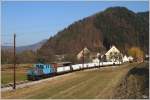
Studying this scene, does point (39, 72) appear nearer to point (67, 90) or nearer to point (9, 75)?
point (9, 75)

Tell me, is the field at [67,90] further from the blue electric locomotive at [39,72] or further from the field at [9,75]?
the field at [9,75]

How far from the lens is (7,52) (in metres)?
118

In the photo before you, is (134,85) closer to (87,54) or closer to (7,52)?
(7,52)

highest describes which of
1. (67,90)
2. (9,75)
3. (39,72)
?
(39,72)

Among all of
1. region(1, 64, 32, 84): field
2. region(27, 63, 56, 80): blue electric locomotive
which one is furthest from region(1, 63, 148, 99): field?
region(1, 64, 32, 84): field

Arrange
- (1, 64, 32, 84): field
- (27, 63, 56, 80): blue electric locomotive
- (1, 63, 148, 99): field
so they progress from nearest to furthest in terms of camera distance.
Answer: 1. (1, 63, 148, 99): field
2. (1, 64, 32, 84): field
3. (27, 63, 56, 80): blue electric locomotive

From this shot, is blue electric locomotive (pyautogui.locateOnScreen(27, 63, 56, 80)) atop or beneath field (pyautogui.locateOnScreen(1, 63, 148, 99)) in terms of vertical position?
A: atop

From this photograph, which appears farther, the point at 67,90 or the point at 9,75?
the point at 9,75

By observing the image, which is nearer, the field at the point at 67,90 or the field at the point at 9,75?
the field at the point at 67,90

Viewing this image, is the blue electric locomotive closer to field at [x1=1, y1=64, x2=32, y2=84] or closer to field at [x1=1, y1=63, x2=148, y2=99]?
field at [x1=1, y1=64, x2=32, y2=84]

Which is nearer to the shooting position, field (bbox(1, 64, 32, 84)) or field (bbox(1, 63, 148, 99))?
field (bbox(1, 63, 148, 99))

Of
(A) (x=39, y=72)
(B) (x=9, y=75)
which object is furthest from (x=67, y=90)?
(B) (x=9, y=75)

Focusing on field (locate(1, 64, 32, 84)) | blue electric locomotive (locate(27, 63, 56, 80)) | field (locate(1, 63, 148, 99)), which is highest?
blue electric locomotive (locate(27, 63, 56, 80))

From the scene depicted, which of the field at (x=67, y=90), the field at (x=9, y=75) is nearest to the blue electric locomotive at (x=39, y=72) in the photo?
the field at (x=9, y=75)
